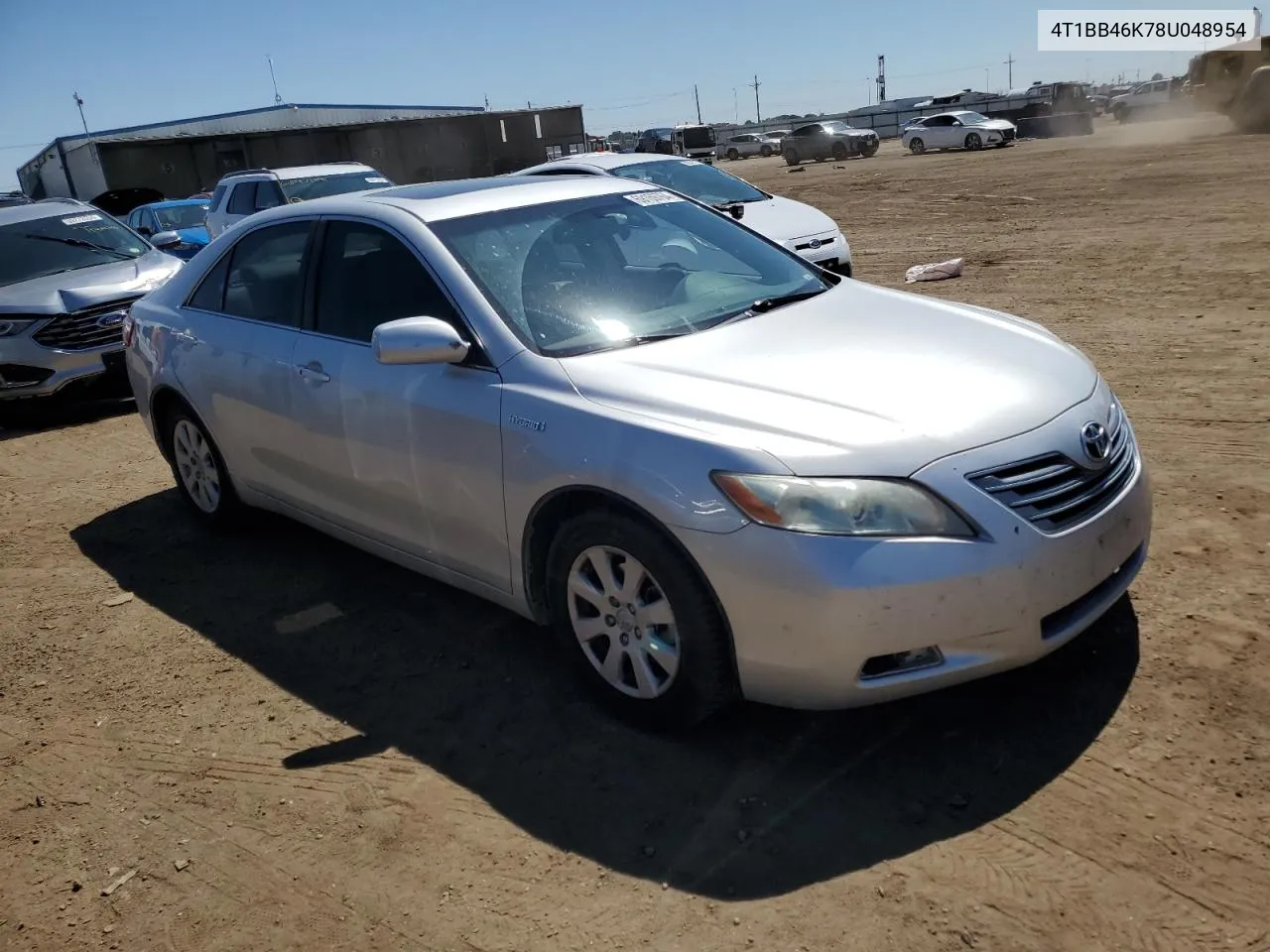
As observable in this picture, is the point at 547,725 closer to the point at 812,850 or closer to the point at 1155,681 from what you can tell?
the point at 812,850

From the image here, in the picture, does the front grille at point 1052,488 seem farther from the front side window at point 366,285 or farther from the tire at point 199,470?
the tire at point 199,470

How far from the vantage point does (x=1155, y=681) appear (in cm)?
331

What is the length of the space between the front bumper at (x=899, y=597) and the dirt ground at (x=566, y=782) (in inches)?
13.5

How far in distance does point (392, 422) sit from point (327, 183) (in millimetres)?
12307

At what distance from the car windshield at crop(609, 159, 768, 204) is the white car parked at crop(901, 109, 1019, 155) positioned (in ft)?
107

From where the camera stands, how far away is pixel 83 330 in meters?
8.81

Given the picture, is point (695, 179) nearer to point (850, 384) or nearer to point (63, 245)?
point (63, 245)

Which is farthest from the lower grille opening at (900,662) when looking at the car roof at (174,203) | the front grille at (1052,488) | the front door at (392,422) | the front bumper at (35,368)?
the car roof at (174,203)

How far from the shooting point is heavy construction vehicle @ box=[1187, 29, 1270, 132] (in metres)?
28.2

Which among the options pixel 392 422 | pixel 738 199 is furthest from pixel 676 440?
pixel 738 199

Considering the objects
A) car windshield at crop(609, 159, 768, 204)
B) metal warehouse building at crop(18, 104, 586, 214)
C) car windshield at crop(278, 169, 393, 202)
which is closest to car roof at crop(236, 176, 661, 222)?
car windshield at crop(609, 159, 768, 204)

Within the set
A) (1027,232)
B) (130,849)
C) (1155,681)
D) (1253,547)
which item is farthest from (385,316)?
(1027,232)

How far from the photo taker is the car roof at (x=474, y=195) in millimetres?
4176

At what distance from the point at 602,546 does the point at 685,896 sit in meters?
1.05
